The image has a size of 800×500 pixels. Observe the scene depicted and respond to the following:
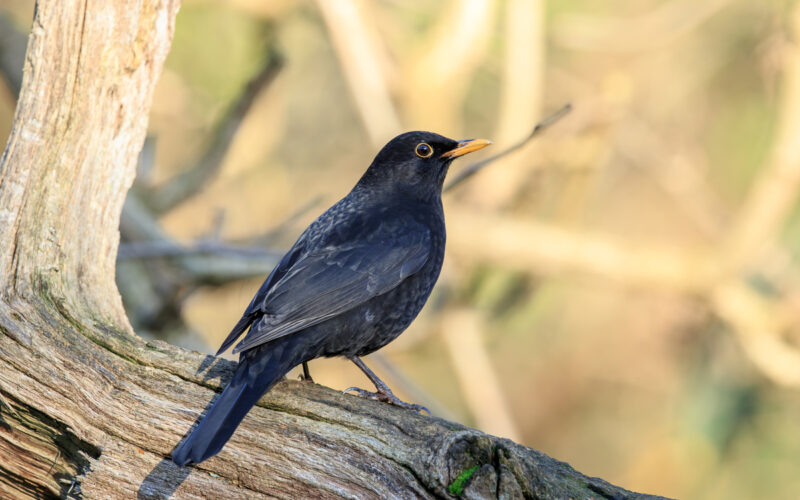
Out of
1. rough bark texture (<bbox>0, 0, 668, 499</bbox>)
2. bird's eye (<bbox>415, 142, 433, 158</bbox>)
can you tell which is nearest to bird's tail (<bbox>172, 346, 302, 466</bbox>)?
rough bark texture (<bbox>0, 0, 668, 499</bbox>)

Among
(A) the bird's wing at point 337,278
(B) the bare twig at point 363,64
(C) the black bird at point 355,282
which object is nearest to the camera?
(C) the black bird at point 355,282

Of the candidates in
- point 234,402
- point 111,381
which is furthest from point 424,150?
point 111,381

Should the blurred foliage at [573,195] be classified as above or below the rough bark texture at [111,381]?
above

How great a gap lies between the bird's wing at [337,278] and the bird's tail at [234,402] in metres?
0.09

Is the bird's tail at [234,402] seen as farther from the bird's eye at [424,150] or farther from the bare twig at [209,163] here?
the bare twig at [209,163]

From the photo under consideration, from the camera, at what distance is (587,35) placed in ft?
27.3

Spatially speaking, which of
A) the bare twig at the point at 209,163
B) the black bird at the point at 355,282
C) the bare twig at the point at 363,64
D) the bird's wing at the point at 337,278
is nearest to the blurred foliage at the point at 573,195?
the bare twig at the point at 363,64

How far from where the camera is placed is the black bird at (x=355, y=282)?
3.38 m

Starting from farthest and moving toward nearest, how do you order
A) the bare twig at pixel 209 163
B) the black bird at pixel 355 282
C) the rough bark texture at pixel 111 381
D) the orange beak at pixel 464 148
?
the bare twig at pixel 209 163, the orange beak at pixel 464 148, the black bird at pixel 355 282, the rough bark texture at pixel 111 381

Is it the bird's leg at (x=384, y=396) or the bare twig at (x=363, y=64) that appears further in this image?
the bare twig at (x=363, y=64)

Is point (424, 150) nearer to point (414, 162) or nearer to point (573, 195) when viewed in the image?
point (414, 162)

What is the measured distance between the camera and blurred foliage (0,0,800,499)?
7547 millimetres

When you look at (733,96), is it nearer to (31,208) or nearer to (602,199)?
(602,199)

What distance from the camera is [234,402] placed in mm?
3150
